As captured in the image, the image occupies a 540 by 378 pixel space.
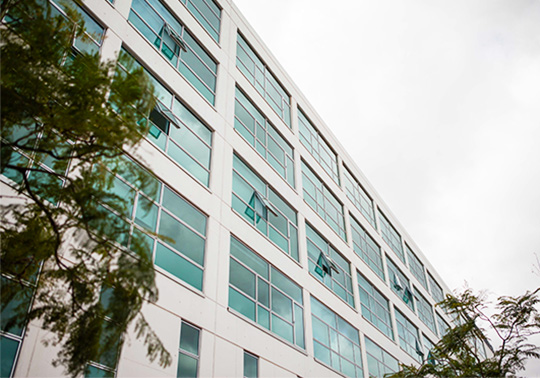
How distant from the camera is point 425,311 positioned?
36.6 metres

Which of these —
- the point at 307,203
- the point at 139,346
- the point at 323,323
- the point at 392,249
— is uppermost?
the point at 392,249

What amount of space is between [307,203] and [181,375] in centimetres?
1225

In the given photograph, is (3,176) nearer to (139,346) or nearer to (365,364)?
(139,346)

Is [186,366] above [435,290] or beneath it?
beneath

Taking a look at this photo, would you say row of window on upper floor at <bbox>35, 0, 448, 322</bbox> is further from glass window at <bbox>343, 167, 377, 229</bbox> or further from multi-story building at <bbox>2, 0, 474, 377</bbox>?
glass window at <bbox>343, 167, 377, 229</bbox>

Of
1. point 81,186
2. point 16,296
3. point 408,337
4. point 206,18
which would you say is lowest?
point 16,296

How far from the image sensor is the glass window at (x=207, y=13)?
19688 mm

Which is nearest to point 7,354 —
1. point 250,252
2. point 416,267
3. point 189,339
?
point 189,339

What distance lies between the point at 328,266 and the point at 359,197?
1025 centimetres

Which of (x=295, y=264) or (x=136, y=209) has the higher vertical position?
(x=295, y=264)

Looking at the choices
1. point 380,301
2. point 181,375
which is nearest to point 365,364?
point 380,301

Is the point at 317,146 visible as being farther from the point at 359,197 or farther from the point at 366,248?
the point at 366,248

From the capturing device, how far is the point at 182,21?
60.7 ft

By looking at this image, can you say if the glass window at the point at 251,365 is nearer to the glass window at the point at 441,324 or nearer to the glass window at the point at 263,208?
the glass window at the point at 263,208
